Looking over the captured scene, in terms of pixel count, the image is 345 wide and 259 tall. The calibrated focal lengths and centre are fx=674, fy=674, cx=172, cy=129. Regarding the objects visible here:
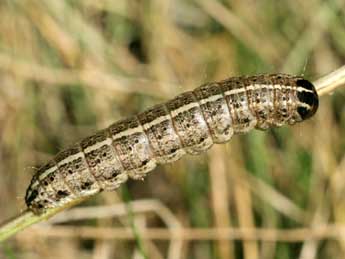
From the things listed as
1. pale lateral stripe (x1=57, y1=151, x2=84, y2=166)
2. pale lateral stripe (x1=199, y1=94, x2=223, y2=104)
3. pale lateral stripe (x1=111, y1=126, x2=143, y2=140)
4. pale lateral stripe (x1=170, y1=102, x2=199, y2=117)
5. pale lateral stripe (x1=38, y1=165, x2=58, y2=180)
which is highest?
pale lateral stripe (x1=199, y1=94, x2=223, y2=104)

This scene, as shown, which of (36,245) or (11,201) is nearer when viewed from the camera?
(36,245)

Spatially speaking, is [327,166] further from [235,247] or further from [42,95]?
[42,95]

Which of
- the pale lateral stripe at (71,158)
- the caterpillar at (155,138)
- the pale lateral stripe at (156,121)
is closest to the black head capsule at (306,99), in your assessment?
the caterpillar at (155,138)

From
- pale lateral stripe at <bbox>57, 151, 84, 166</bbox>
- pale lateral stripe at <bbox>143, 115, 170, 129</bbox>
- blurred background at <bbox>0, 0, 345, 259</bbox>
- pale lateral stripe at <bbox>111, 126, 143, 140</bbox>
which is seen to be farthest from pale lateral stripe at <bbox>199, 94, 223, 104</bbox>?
blurred background at <bbox>0, 0, 345, 259</bbox>

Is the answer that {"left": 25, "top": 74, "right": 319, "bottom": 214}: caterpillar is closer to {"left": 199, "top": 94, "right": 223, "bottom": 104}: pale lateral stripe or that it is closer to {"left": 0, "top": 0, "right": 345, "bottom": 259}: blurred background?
{"left": 199, "top": 94, "right": 223, "bottom": 104}: pale lateral stripe

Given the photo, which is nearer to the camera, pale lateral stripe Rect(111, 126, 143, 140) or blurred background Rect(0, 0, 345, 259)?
pale lateral stripe Rect(111, 126, 143, 140)

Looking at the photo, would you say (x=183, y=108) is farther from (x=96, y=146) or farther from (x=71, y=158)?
(x=71, y=158)

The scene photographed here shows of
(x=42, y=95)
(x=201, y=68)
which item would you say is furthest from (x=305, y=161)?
(x=42, y=95)
